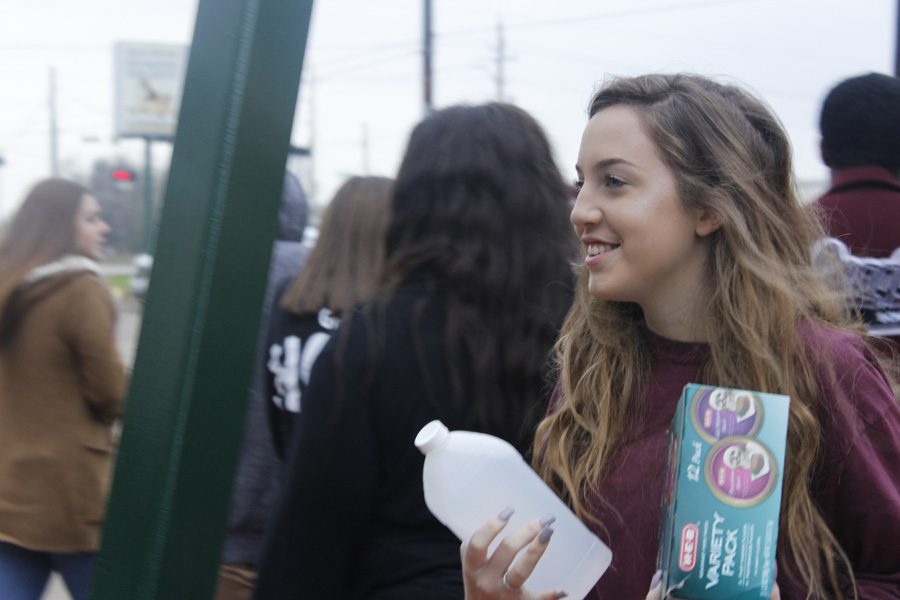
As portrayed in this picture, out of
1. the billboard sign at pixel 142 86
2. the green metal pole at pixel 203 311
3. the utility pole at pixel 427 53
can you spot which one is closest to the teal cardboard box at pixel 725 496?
the green metal pole at pixel 203 311

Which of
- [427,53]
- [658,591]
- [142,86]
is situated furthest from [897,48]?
[142,86]

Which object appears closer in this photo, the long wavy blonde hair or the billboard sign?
the long wavy blonde hair

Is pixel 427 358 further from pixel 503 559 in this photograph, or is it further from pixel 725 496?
pixel 725 496

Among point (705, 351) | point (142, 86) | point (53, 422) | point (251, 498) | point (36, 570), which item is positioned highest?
point (142, 86)

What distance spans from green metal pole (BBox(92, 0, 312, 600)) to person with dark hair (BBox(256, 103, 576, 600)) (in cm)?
31

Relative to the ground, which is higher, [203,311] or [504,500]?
[203,311]

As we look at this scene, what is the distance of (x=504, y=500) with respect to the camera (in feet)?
4.68

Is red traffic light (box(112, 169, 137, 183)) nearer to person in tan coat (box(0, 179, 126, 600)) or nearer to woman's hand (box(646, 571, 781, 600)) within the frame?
person in tan coat (box(0, 179, 126, 600))

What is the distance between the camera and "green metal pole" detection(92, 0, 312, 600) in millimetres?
1536

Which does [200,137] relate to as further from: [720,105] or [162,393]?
[720,105]

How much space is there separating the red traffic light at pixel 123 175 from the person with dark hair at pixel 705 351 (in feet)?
63.1

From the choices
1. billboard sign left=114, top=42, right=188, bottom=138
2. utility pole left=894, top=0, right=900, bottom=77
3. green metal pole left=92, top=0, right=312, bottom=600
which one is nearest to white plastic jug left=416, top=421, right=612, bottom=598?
green metal pole left=92, top=0, right=312, bottom=600

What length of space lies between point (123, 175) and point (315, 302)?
18.0 metres

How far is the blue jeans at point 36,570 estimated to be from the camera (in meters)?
3.21
